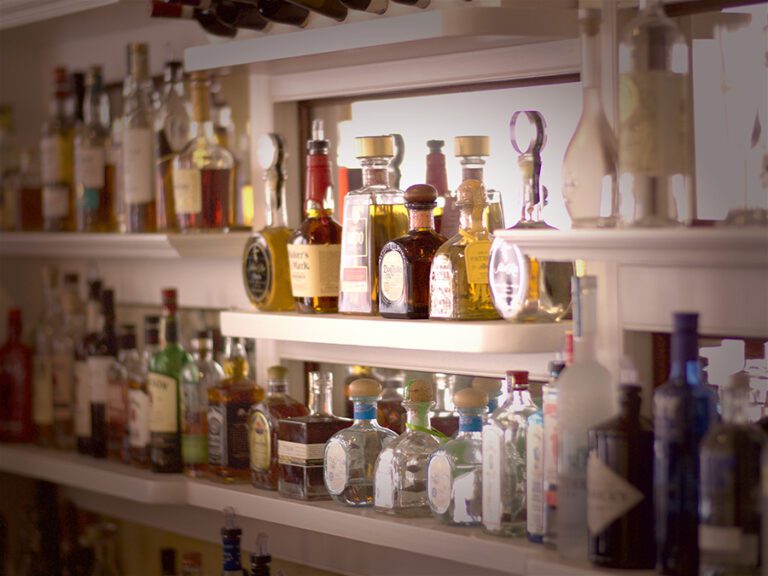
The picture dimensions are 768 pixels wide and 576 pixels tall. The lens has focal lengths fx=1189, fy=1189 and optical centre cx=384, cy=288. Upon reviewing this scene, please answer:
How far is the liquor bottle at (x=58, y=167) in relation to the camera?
8.79 feet

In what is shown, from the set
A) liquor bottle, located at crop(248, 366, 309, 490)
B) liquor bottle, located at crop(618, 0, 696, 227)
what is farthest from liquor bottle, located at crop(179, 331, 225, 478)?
liquor bottle, located at crop(618, 0, 696, 227)

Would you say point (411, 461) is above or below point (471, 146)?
below

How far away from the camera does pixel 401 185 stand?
2064 millimetres

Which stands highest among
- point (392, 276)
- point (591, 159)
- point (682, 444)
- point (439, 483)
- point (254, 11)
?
point (254, 11)

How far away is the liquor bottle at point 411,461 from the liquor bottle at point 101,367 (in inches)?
34.4

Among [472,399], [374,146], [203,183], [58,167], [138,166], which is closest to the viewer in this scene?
[472,399]

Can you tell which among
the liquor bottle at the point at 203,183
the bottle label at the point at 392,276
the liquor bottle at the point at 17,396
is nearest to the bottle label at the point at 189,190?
the liquor bottle at the point at 203,183

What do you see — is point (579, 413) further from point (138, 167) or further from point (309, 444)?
point (138, 167)

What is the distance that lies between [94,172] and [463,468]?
48.2 inches

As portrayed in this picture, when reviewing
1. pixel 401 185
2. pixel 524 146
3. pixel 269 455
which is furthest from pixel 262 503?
pixel 524 146

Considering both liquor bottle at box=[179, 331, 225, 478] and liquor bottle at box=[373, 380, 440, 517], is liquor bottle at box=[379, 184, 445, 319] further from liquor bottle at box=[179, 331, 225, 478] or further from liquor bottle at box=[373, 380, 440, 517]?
liquor bottle at box=[179, 331, 225, 478]

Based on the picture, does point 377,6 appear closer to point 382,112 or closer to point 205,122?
point 382,112

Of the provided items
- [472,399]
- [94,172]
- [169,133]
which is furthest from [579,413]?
[94,172]

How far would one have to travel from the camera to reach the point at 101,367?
2.47 meters
